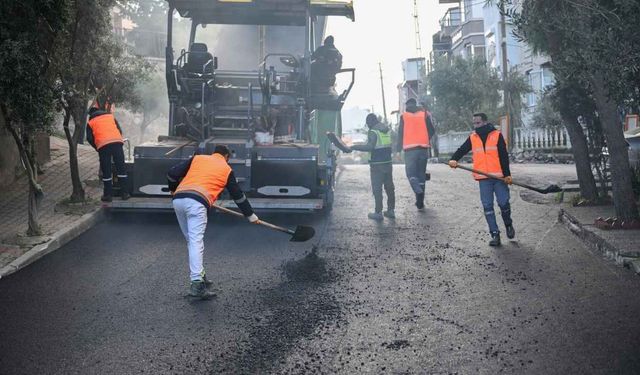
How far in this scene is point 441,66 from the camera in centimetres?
3247

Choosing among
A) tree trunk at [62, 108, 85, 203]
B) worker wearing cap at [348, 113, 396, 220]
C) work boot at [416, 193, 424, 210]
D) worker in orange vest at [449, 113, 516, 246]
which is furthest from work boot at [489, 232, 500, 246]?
tree trunk at [62, 108, 85, 203]

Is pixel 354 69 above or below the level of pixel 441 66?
below

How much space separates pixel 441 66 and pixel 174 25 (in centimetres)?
2315

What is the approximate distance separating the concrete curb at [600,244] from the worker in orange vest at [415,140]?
96.8 inches

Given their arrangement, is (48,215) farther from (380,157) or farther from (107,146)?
(380,157)

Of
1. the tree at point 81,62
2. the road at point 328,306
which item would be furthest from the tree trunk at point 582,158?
the tree at point 81,62

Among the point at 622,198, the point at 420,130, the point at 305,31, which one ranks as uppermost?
the point at 305,31

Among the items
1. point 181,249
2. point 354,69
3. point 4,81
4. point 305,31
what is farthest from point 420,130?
point 4,81

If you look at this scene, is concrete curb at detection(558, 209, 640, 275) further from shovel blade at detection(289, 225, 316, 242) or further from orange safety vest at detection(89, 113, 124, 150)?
orange safety vest at detection(89, 113, 124, 150)

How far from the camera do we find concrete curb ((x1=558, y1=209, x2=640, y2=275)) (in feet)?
21.9

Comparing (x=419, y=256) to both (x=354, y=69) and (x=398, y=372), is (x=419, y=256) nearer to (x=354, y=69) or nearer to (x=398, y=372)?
(x=398, y=372)

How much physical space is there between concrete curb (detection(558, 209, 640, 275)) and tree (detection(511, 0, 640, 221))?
54 centimetres

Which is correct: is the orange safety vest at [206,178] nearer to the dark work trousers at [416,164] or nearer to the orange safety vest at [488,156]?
the orange safety vest at [488,156]

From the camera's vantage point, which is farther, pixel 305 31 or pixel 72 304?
pixel 305 31
